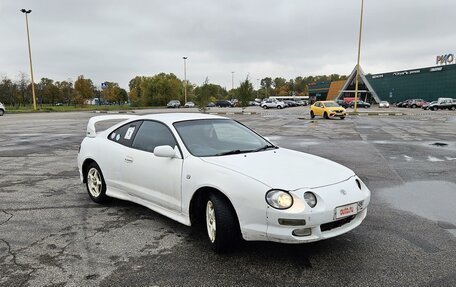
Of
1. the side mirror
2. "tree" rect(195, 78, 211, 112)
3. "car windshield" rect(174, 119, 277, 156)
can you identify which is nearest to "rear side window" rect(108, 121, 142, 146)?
"car windshield" rect(174, 119, 277, 156)

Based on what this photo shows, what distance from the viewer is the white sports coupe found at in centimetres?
349

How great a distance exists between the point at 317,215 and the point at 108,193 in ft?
10.7

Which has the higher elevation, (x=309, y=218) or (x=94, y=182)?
(x=309, y=218)

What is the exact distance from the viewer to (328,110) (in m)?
31.4

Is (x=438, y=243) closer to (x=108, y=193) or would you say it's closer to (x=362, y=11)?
(x=108, y=193)

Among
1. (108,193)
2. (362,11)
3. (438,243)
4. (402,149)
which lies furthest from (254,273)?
(362,11)

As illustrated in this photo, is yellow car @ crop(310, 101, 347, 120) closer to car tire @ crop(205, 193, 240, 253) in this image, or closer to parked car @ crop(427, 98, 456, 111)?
car tire @ crop(205, 193, 240, 253)

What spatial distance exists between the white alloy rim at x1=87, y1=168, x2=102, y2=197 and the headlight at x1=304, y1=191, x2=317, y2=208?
3372 mm

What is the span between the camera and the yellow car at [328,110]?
103 feet

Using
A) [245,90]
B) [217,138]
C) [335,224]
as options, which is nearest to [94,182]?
[217,138]

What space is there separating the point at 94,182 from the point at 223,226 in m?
2.90

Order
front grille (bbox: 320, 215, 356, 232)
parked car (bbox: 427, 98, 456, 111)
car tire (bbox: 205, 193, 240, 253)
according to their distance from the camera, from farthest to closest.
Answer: parked car (bbox: 427, 98, 456, 111), car tire (bbox: 205, 193, 240, 253), front grille (bbox: 320, 215, 356, 232)

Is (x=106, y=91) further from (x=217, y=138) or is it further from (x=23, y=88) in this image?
(x=217, y=138)

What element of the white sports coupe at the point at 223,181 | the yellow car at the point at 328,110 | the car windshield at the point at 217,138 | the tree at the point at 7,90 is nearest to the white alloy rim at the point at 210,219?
the white sports coupe at the point at 223,181
